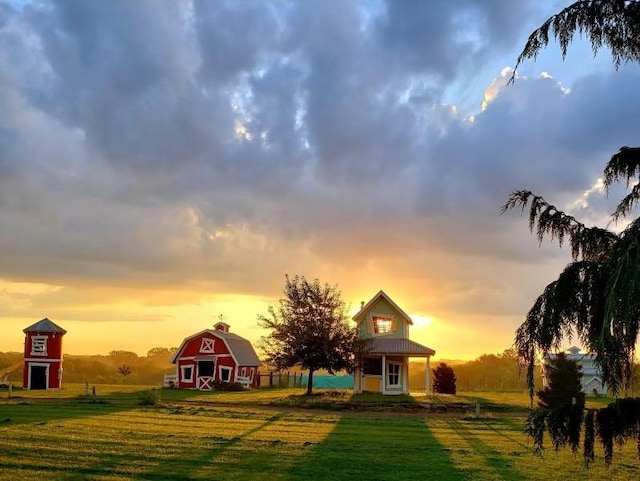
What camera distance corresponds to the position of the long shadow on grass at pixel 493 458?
43.0 feet

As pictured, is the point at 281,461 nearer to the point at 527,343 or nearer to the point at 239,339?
the point at 527,343

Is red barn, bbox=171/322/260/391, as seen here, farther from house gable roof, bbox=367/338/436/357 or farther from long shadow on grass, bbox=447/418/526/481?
long shadow on grass, bbox=447/418/526/481

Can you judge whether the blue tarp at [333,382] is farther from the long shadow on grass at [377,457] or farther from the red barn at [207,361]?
the long shadow on grass at [377,457]

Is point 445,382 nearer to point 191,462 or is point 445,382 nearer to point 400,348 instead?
point 400,348

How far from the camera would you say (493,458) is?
49.7ft

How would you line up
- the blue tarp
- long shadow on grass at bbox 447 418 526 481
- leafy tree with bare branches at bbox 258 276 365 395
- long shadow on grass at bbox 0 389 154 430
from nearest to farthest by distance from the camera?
1. long shadow on grass at bbox 447 418 526 481
2. long shadow on grass at bbox 0 389 154 430
3. leafy tree with bare branches at bbox 258 276 365 395
4. the blue tarp

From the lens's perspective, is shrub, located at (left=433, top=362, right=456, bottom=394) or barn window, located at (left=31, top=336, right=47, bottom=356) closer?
barn window, located at (left=31, top=336, right=47, bottom=356)

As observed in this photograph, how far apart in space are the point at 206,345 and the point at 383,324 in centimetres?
1318

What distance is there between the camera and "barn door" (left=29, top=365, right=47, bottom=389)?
140 ft

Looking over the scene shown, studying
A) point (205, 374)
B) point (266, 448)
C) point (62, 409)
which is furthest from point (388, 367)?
point (266, 448)

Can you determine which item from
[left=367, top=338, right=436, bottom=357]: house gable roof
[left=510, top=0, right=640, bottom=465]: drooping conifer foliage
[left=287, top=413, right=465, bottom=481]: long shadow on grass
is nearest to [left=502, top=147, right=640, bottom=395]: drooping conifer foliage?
[left=510, top=0, right=640, bottom=465]: drooping conifer foliage

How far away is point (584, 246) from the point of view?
7.88m

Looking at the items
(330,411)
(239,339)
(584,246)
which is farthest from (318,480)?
(239,339)

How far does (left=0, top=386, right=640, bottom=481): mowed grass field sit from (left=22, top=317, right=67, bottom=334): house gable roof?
62.8 feet
